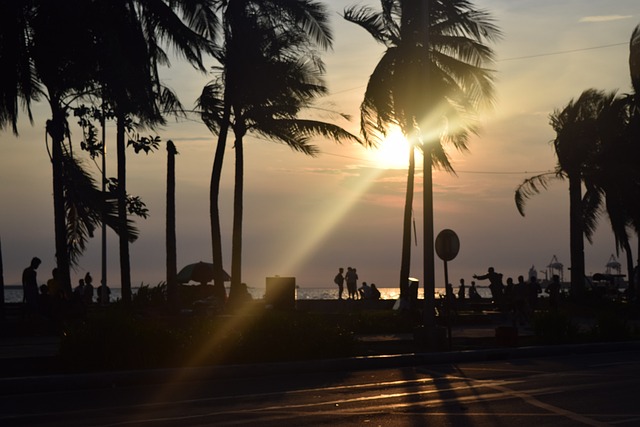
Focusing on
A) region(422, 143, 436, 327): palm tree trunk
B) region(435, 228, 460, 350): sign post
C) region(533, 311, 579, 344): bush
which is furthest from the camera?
region(533, 311, 579, 344): bush

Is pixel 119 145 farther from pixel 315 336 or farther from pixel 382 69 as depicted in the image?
pixel 315 336

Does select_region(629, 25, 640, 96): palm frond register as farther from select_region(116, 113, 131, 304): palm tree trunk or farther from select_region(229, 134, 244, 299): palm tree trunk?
select_region(116, 113, 131, 304): palm tree trunk

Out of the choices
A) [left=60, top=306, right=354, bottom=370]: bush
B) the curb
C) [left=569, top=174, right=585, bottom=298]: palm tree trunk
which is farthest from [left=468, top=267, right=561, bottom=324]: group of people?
[left=60, top=306, right=354, bottom=370]: bush

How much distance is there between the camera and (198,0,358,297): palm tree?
129ft

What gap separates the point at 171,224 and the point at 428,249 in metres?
15.6

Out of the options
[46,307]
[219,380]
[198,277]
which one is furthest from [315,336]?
[198,277]

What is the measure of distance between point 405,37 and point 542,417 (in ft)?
93.3

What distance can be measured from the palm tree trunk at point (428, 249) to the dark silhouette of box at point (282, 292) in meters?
10.8

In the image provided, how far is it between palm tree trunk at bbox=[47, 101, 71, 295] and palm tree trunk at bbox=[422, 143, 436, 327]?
1167 centimetres

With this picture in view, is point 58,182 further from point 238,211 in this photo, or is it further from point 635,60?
point 635,60

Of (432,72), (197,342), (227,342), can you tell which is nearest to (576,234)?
(432,72)

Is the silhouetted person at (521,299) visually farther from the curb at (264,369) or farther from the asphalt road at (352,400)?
the asphalt road at (352,400)

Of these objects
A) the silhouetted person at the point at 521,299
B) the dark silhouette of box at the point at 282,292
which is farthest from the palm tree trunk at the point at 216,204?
the silhouetted person at the point at 521,299

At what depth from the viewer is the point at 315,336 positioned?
19578 mm
